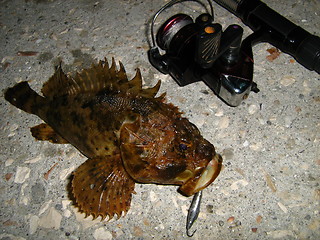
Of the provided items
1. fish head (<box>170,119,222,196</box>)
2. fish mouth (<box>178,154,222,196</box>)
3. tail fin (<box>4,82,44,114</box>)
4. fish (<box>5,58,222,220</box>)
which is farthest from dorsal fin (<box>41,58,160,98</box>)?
fish mouth (<box>178,154,222,196</box>)

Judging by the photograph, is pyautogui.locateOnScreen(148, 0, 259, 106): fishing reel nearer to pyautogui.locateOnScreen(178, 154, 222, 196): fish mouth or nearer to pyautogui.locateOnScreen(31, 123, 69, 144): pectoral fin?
pyautogui.locateOnScreen(178, 154, 222, 196): fish mouth

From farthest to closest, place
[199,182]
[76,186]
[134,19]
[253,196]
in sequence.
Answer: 1. [134,19]
2. [253,196]
3. [76,186]
4. [199,182]

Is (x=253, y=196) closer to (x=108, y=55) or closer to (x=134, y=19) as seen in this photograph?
(x=108, y=55)

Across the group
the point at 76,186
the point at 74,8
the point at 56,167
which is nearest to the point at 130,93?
the point at 76,186

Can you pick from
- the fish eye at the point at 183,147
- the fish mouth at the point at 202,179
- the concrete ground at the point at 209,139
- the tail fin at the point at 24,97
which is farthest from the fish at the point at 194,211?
the tail fin at the point at 24,97

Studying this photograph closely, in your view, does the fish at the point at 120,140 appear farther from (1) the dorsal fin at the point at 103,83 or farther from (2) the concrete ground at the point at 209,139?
(2) the concrete ground at the point at 209,139

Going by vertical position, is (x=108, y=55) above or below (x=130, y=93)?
below

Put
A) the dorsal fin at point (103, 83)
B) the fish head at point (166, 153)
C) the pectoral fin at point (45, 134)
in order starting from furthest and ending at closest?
1. the pectoral fin at point (45, 134)
2. the dorsal fin at point (103, 83)
3. the fish head at point (166, 153)
